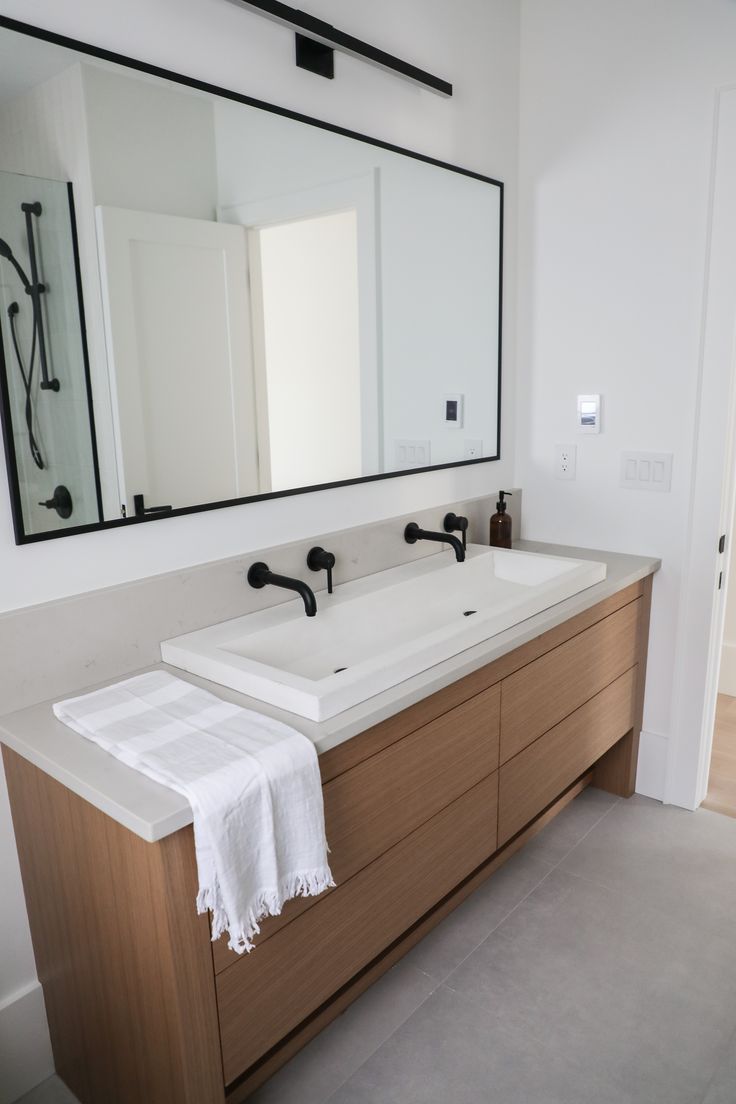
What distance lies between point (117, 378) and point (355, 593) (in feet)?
2.49

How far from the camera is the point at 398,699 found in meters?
1.42

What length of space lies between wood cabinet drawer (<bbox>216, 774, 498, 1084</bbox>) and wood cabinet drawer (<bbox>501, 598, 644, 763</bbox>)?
148mm

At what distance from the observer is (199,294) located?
162 cm

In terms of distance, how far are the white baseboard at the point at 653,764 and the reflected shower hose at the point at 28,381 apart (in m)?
2.02

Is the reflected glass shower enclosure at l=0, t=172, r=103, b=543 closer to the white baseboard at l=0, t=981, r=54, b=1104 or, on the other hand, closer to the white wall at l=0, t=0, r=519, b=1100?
the white wall at l=0, t=0, r=519, b=1100

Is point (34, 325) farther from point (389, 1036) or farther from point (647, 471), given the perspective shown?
point (647, 471)

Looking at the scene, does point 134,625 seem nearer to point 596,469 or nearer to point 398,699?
point 398,699

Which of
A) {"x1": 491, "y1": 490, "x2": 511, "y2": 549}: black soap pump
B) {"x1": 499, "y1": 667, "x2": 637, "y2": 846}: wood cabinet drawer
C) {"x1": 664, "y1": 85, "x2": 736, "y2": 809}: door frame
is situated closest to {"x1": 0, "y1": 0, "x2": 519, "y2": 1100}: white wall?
{"x1": 491, "y1": 490, "x2": 511, "y2": 549}: black soap pump

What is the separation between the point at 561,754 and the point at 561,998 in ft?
1.91

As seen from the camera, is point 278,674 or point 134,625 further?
point 134,625

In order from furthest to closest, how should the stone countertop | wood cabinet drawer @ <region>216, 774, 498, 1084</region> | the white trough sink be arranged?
1. the white trough sink
2. wood cabinet drawer @ <region>216, 774, 498, 1084</region>
3. the stone countertop

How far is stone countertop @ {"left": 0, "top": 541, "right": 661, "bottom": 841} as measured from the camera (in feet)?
3.57

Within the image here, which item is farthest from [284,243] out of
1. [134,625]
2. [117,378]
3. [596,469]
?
[596,469]

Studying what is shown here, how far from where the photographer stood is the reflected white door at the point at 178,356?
1.49 meters
